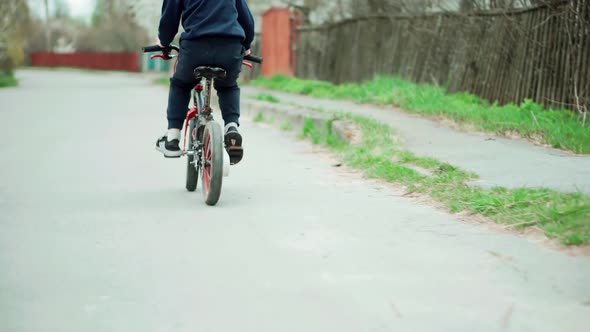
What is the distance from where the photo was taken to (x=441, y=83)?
12766 millimetres

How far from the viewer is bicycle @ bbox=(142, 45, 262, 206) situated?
547 centimetres

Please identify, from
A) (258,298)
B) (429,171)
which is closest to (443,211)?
(429,171)

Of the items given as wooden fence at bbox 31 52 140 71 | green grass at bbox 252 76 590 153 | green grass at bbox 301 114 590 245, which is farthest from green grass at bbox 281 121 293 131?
wooden fence at bbox 31 52 140 71

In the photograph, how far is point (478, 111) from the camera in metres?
9.80

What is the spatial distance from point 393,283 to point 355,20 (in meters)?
13.4

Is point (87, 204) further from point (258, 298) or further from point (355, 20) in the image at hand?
point (355, 20)

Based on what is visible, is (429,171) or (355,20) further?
(355,20)

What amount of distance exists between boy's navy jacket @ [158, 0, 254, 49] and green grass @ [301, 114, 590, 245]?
1770 mm

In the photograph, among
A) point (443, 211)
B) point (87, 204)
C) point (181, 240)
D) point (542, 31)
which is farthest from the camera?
point (542, 31)

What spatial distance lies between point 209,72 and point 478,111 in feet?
16.6

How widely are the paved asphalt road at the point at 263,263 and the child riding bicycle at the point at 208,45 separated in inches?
25.1

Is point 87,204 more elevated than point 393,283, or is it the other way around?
point 393,283

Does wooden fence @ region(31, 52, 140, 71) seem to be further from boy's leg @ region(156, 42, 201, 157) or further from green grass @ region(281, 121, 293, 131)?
boy's leg @ region(156, 42, 201, 157)

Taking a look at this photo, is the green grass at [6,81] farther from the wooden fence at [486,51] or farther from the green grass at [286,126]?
the green grass at [286,126]
